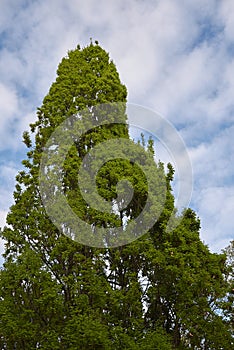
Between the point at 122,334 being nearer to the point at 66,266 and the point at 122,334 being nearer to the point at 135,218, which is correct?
the point at 66,266

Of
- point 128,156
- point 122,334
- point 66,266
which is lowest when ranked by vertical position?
point 122,334

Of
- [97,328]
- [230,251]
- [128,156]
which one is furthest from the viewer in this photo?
[230,251]

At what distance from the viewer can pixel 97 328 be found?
27.1 ft

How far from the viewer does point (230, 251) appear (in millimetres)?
17391

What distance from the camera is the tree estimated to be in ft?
28.6

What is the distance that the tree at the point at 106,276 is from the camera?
8.70m

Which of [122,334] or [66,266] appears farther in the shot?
[66,266]

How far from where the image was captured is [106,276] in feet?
32.0

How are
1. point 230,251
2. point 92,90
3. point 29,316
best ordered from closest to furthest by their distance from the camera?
point 29,316 < point 92,90 < point 230,251

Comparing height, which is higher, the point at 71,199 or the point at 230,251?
the point at 230,251

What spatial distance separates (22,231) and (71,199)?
4.76 feet

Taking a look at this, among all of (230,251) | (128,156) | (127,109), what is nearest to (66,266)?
(128,156)

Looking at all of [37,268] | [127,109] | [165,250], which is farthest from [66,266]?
[127,109]

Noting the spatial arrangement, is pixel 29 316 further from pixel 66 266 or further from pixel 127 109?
pixel 127 109
